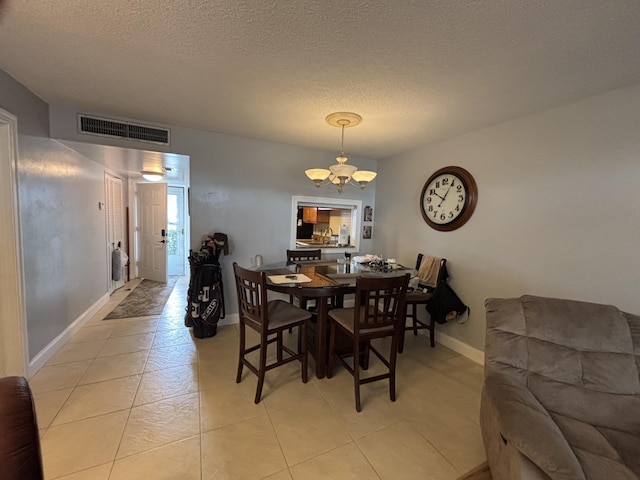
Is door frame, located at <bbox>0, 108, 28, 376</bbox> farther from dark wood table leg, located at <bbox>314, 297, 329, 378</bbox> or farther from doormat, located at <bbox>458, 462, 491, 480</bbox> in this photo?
doormat, located at <bbox>458, 462, 491, 480</bbox>

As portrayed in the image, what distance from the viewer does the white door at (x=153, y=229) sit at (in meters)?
4.90

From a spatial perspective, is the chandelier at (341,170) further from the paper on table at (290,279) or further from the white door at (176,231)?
the white door at (176,231)

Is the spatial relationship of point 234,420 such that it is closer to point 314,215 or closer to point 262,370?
point 262,370

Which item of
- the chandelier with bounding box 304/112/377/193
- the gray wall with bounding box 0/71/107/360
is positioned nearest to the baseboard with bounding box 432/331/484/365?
the chandelier with bounding box 304/112/377/193

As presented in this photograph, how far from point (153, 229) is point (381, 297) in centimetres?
473

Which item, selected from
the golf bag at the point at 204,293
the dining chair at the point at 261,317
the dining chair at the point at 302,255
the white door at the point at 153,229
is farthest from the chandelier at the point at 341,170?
the white door at the point at 153,229

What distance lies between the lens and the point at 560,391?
53.8 inches

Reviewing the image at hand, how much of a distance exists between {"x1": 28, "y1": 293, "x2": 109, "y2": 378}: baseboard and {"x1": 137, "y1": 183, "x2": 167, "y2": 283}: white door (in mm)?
1474

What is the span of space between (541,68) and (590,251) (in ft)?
4.45

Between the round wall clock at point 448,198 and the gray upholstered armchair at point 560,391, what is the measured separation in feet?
4.56

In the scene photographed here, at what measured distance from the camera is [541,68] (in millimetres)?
1629

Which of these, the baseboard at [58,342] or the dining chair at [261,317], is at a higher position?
the dining chair at [261,317]

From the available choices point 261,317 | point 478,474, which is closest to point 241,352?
point 261,317

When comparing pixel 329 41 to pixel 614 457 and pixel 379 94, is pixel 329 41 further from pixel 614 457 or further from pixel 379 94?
pixel 614 457
